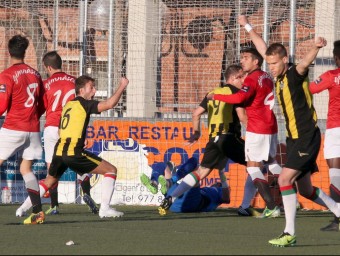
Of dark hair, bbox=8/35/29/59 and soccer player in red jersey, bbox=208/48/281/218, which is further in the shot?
soccer player in red jersey, bbox=208/48/281/218

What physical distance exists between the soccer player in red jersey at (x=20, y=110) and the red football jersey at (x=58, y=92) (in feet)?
5.00

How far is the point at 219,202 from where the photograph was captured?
14.7 m

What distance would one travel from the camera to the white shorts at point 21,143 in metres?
12.3

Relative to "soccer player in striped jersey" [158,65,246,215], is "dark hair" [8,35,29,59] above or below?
above

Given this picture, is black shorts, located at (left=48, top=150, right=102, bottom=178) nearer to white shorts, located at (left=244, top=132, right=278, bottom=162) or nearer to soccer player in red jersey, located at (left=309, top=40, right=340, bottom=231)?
white shorts, located at (left=244, top=132, right=278, bottom=162)

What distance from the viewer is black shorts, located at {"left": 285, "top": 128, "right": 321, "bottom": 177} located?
33.0ft

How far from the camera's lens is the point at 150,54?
17.4m

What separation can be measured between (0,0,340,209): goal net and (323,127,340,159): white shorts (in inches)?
137

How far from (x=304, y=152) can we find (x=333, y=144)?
2.15m

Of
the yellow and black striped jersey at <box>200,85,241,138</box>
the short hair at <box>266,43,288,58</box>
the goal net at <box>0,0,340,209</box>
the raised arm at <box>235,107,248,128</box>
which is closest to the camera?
the short hair at <box>266,43,288,58</box>

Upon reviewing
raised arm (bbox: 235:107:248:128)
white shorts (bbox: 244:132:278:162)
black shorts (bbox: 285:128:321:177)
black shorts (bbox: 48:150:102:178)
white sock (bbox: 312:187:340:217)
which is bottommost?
white sock (bbox: 312:187:340:217)

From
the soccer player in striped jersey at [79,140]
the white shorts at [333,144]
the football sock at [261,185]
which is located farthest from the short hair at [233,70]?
the soccer player in striped jersey at [79,140]

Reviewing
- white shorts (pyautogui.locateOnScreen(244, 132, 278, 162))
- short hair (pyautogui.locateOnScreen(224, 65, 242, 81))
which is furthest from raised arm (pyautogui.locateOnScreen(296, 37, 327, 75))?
short hair (pyautogui.locateOnScreen(224, 65, 242, 81))

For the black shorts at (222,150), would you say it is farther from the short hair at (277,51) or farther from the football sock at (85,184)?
the short hair at (277,51)
